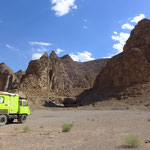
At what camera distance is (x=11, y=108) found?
1833 cm

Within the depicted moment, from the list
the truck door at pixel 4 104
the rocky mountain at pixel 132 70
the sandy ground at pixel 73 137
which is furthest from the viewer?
→ the rocky mountain at pixel 132 70

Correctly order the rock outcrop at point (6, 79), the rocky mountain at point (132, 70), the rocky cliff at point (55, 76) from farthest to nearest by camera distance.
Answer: the rock outcrop at point (6, 79), the rocky cliff at point (55, 76), the rocky mountain at point (132, 70)

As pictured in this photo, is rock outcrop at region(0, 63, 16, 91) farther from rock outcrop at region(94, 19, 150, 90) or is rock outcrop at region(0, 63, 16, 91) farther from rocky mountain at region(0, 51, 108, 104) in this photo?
rock outcrop at region(94, 19, 150, 90)

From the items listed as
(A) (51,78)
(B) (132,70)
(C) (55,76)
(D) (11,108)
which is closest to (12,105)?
(D) (11,108)

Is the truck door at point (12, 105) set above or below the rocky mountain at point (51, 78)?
below

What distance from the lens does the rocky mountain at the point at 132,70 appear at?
197ft

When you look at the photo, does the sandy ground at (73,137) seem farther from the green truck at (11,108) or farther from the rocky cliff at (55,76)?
the rocky cliff at (55,76)

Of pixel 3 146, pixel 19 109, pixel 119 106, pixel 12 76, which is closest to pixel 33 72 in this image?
pixel 119 106

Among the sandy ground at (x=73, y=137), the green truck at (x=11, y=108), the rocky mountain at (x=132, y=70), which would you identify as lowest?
the sandy ground at (x=73, y=137)

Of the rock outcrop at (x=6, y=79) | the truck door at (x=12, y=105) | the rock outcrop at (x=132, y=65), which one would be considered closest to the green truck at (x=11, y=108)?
the truck door at (x=12, y=105)

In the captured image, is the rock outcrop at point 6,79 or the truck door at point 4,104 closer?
the truck door at point 4,104

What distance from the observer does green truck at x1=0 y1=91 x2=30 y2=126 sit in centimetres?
1745

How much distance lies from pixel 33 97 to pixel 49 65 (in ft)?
96.7

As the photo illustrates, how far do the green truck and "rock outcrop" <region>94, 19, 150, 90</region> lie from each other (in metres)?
47.8
